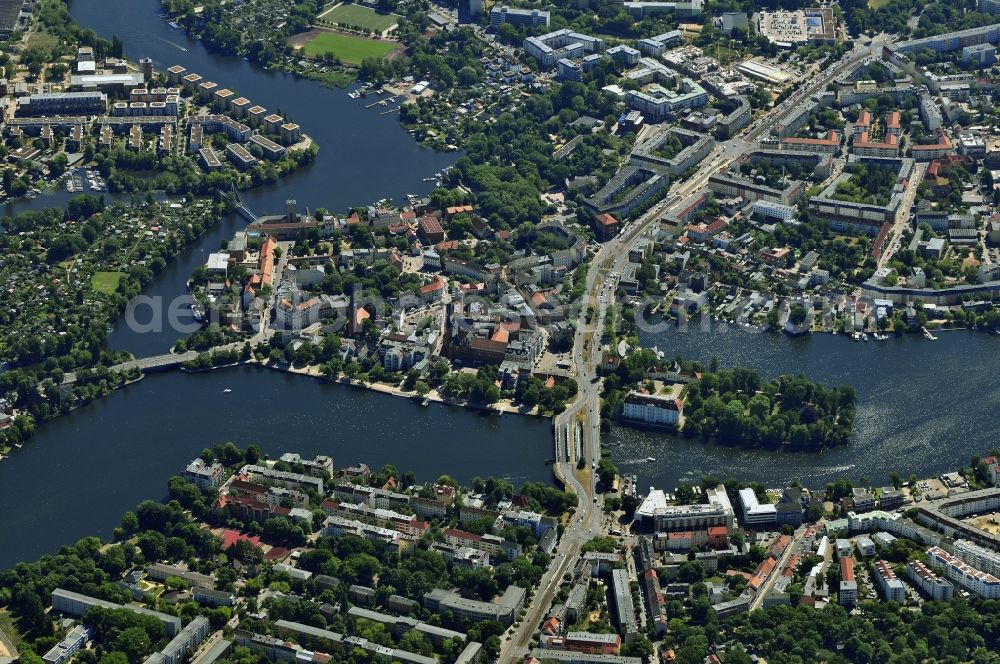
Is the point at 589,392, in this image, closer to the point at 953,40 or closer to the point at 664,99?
the point at 664,99

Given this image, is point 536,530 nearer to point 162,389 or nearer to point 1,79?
point 162,389

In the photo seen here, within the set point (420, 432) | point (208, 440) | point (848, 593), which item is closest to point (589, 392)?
point (420, 432)

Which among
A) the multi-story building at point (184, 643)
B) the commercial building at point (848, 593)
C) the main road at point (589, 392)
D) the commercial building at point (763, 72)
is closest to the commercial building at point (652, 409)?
the main road at point (589, 392)

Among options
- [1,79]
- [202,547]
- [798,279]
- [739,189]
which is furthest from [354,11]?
[202,547]

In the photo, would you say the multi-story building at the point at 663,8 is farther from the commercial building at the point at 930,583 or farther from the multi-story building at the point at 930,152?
the commercial building at the point at 930,583

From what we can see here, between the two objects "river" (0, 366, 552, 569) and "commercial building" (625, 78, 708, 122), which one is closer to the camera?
"river" (0, 366, 552, 569)

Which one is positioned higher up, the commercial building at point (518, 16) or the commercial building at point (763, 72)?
the commercial building at point (763, 72)

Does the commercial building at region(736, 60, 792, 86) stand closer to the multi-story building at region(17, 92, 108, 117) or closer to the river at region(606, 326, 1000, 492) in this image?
the river at region(606, 326, 1000, 492)

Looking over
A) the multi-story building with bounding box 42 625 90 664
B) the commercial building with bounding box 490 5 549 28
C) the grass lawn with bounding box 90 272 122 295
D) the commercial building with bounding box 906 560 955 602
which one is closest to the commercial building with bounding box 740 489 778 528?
the commercial building with bounding box 906 560 955 602
